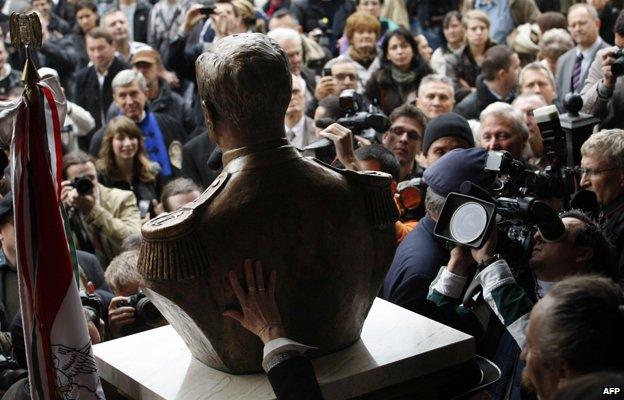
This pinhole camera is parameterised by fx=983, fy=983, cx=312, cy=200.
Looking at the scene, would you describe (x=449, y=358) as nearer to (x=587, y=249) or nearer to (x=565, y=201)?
(x=587, y=249)

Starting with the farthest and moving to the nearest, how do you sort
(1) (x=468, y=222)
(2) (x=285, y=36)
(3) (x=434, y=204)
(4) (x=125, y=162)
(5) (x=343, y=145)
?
(2) (x=285, y=36), (4) (x=125, y=162), (5) (x=343, y=145), (3) (x=434, y=204), (1) (x=468, y=222)

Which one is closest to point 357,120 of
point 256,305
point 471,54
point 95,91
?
point 256,305

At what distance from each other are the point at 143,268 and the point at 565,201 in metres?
2.44

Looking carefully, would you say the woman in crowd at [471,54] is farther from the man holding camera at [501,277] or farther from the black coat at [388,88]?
the man holding camera at [501,277]

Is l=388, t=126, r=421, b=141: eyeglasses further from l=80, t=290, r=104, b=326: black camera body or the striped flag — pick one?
the striped flag

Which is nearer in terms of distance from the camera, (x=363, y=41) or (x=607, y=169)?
(x=607, y=169)

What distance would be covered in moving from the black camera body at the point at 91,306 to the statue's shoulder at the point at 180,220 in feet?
3.58

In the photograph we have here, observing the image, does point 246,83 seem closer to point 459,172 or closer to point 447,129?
point 459,172

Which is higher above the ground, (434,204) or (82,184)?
(434,204)

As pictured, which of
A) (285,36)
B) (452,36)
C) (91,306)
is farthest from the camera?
(452,36)

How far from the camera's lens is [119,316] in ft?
14.4

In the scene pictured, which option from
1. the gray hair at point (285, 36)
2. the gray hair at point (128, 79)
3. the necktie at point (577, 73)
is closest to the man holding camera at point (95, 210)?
the gray hair at point (128, 79)

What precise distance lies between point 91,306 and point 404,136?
297 centimetres

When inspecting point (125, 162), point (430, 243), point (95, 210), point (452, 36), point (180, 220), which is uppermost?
point (180, 220)
